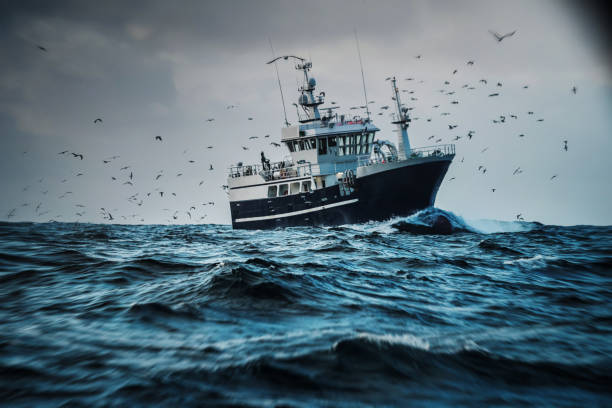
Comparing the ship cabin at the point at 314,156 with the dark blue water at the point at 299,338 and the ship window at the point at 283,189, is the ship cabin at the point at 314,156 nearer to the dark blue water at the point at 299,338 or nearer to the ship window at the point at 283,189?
the ship window at the point at 283,189

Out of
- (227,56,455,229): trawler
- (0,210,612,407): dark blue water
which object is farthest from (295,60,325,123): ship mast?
(0,210,612,407): dark blue water

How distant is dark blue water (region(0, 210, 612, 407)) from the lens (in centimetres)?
281

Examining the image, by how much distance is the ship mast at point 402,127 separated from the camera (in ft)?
86.4

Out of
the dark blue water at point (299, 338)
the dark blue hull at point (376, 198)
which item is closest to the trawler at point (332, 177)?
the dark blue hull at point (376, 198)

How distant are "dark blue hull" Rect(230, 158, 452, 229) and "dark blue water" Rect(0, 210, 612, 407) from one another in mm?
16816

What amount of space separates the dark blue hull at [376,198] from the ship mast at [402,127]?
2.78 metres

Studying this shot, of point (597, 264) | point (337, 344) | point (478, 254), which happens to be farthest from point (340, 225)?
point (337, 344)

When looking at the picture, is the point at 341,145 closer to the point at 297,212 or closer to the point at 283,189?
the point at 283,189

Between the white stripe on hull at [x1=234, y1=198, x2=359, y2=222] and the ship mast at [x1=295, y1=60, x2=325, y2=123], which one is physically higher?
the ship mast at [x1=295, y1=60, x2=325, y2=123]

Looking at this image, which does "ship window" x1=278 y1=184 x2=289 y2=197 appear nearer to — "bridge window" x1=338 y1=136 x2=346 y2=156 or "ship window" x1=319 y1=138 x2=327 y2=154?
"ship window" x1=319 y1=138 x2=327 y2=154

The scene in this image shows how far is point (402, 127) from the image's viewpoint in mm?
27047

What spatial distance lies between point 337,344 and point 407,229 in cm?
1966

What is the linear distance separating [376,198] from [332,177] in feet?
18.9

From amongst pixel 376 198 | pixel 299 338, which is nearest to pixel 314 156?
pixel 376 198
